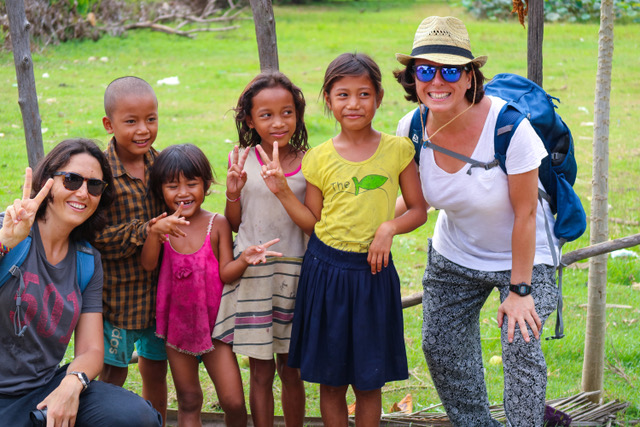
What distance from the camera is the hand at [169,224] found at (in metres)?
2.78

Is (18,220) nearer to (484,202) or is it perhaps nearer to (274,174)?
(274,174)

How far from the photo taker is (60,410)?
102 inches

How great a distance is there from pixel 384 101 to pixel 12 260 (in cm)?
832

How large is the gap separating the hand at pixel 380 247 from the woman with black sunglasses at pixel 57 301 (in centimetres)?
104

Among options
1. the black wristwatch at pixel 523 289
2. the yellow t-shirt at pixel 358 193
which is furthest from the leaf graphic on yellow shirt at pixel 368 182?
the black wristwatch at pixel 523 289

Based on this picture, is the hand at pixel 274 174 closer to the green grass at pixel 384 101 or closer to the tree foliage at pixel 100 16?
the green grass at pixel 384 101

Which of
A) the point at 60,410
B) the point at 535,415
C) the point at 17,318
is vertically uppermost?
the point at 17,318

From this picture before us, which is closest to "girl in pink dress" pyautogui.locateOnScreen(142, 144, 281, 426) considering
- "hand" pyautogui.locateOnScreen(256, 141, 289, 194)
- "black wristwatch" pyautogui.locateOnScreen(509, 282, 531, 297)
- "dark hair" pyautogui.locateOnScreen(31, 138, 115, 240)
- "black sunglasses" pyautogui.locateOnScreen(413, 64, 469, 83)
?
"dark hair" pyautogui.locateOnScreen(31, 138, 115, 240)

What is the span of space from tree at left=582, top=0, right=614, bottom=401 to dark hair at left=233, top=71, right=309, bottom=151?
1.63m

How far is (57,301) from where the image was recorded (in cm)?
272

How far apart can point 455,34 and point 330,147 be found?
67 centimetres

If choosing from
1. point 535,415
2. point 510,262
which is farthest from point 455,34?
point 535,415

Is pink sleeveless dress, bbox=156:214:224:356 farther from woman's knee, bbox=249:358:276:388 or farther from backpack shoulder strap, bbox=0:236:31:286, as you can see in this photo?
backpack shoulder strap, bbox=0:236:31:286

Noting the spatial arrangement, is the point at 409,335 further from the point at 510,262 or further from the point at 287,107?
the point at 287,107
